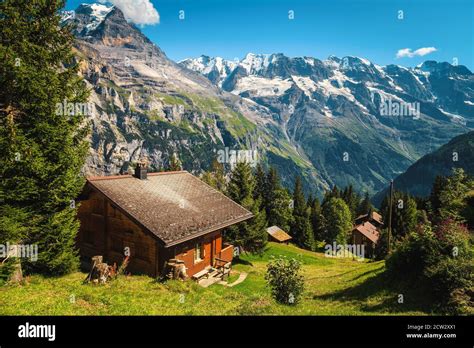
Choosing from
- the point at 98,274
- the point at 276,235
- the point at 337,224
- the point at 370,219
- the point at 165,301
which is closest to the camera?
the point at 165,301

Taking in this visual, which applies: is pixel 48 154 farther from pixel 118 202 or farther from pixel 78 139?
pixel 118 202

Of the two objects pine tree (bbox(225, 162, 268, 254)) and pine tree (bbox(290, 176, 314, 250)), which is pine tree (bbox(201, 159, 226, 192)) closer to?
pine tree (bbox(290, 176, 314, 250))

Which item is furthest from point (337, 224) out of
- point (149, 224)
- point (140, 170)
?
point (149, 224)

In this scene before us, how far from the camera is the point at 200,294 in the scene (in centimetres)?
1709

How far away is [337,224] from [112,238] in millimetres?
72049

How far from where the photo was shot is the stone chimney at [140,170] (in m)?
30.3

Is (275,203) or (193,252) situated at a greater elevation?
(193,252)

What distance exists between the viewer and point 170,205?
90.7 ft

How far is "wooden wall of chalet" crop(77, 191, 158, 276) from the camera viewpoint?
2441cm

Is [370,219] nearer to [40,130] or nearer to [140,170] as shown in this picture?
[140,170]
